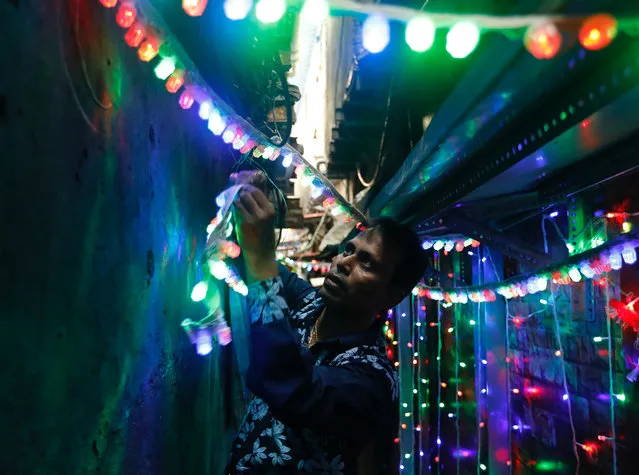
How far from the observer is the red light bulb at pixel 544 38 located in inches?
45.8

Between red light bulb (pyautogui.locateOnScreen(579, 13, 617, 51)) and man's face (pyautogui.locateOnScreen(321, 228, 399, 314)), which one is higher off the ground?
red light bulb (pyautogui.locateOnScreen(579, 13, 617, 51))

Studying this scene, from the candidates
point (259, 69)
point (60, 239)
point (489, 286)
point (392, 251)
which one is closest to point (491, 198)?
point (489, 286)


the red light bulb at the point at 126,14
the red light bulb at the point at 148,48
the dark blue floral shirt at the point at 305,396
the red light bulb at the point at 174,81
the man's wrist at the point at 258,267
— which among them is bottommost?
the dark blue floral shirt at the point at 305,396

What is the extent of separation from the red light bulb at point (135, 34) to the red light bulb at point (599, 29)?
1.39 m

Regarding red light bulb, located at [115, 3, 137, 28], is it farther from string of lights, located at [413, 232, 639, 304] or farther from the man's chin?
string of lights, located at [413, 232, 639, 304]

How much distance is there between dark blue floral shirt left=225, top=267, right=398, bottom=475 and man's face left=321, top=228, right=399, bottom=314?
189 millimetres

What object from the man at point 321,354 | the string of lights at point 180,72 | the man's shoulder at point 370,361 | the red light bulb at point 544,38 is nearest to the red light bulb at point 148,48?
the string of lights at point 180,72

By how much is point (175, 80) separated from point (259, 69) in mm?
Answer: 1915

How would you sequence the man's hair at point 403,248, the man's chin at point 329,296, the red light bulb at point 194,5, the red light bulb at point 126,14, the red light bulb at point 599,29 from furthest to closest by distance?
the man's hair at point 403,248, the man's chin at point 329,296, the red light bulb at point 126,14, the red light bulb at point 194,5, the red light bulb at point 599,29

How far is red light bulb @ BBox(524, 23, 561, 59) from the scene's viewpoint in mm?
1164

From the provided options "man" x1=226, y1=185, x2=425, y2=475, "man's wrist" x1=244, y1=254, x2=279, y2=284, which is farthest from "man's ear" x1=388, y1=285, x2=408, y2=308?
"man's wrist" x1=244, y1=254, x2=279, y2=284

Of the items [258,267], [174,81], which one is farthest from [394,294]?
[174,81]

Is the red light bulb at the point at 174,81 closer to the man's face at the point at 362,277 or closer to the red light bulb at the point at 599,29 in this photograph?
the man's face at the point at 362,277

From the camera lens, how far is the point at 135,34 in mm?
1492
